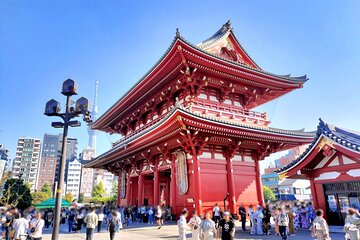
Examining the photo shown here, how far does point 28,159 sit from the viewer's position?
357ft

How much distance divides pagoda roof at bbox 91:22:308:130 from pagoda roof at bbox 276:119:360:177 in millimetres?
7312

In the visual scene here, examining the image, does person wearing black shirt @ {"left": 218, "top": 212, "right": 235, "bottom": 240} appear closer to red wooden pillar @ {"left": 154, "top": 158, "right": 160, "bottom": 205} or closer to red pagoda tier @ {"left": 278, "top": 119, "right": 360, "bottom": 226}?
red pagoda tier @ {"left": 278, "top": 119, "right": 360, "bottom": 226}

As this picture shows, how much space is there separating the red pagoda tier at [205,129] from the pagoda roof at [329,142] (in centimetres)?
408

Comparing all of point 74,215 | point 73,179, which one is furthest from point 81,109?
point 73,179

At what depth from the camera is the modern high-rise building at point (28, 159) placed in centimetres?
10687

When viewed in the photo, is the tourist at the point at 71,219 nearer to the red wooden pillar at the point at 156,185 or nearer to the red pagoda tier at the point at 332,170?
the red wooden pillar at the point at 156,185

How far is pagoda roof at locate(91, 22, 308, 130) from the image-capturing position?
57.0ft

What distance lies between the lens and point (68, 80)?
8.67 meters

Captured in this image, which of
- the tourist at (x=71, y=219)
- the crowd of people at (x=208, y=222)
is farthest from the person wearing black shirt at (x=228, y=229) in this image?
the tourist at (x=71, y=219)

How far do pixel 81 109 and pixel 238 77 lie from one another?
582 inches

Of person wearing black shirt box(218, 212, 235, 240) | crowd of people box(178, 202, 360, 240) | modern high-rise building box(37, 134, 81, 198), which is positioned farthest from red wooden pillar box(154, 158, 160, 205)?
modern high-rise building box(37, 134, 81, 198)

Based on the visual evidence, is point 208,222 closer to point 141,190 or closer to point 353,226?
point 353,226

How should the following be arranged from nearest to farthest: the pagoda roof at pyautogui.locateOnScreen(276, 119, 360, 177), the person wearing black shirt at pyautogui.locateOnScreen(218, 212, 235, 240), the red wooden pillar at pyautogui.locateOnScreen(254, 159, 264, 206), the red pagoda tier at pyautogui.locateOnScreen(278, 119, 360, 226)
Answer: the person wearing black shirt at pyautogui.locateOnScreen(218, 212, 235, 240) → the pagoda roof at pyautogui.locateOnScreen(276, 119, 360, 177) → the red pagoda tier at pyautogui.locateOnScreen(278, 119, 360, 226) → the red wooden pillar at pyautogui.locateOnScreen(254, 159, 264, 206)

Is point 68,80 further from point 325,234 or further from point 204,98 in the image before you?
point 204,98
